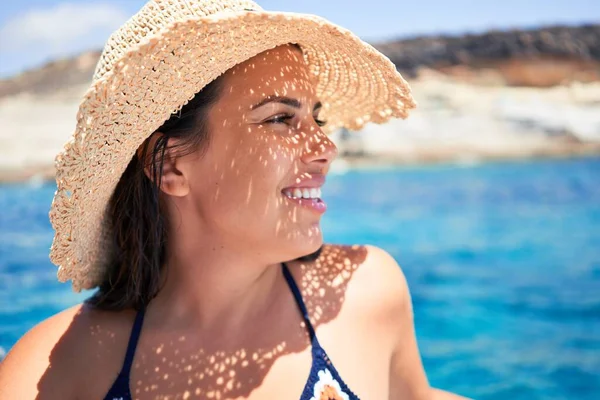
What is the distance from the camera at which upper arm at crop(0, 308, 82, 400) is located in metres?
→ 1.36

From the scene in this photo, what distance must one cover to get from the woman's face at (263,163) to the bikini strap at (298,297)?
21 cm

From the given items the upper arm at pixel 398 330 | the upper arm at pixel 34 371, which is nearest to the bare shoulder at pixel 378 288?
the upper arm at pixel 398 330

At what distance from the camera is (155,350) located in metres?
1.50

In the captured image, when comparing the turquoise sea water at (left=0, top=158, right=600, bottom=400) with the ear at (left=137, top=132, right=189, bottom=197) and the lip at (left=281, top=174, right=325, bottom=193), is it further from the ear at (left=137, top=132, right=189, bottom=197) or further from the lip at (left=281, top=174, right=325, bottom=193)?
the ear at (left=137, top=132, right=189, bottom=197)

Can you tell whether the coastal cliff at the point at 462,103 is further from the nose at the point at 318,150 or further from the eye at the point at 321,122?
the nose at the point at 318,150

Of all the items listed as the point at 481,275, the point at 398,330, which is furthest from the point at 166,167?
the point at 481,275

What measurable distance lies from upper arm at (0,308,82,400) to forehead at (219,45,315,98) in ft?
2.35

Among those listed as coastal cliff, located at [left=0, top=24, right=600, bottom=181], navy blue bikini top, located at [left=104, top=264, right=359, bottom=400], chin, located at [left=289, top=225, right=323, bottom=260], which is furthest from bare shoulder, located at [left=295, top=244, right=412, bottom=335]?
coastal cliff, located at [left=0, top=24, right=600, bottom=181]

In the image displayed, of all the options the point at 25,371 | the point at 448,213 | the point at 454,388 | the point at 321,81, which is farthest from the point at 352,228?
the point at 25,371

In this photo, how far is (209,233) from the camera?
150 centimetres

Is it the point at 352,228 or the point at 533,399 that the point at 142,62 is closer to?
the point at 533,399

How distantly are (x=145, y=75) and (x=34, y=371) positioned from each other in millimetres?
698

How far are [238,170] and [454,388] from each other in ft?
9.24

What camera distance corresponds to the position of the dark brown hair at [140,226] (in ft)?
4.73
